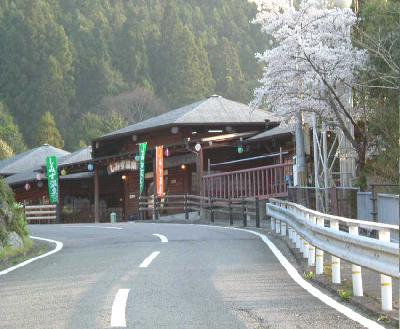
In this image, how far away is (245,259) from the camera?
40.6ft

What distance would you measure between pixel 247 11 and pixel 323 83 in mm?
79014

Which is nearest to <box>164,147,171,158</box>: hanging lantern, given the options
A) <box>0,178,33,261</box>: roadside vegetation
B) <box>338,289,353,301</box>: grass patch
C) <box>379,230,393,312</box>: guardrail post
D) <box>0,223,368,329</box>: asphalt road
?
<box>0,178,33,261</box>: roadside vegetation

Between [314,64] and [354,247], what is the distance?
10672mm

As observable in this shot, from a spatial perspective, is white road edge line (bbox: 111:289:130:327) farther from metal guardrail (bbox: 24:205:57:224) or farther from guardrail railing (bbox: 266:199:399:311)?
metal guardrail (bbox: 24:205:57:224)

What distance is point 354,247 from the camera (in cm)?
781

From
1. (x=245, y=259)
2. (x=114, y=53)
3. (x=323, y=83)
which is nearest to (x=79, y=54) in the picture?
(x=114, y=53)

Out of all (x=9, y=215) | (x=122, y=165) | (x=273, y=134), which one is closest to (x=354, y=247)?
(x=9, y=215)

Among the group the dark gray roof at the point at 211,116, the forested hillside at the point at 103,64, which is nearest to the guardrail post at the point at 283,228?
the dark gray roof at the point at 211,116

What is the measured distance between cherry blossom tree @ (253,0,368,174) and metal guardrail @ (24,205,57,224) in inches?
881

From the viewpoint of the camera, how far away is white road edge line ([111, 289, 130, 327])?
6812 millimetres

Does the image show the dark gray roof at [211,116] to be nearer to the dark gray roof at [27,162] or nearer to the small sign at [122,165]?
the small sign at [122,165]

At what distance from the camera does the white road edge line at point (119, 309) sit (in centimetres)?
681

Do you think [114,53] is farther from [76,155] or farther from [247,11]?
[76,155]

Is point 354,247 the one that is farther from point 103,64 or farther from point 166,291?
point 103,64
